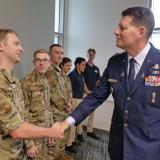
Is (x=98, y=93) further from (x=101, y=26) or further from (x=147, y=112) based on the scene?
(x=101, y=26)

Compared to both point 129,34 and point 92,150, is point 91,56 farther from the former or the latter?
point 129,34

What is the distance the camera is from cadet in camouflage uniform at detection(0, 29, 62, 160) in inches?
62.9

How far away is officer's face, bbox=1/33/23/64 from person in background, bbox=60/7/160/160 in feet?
2.40

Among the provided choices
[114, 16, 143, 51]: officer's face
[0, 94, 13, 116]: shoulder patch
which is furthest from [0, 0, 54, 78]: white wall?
[114, 16, 143, 51]: officer's face

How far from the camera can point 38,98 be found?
122 inches

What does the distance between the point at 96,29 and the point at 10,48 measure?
4.09m

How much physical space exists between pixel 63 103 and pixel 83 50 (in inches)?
101

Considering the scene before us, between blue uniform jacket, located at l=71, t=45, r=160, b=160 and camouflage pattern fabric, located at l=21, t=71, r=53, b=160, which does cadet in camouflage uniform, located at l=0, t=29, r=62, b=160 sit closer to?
blue uniform jacket, located at l=71, t=45, r=160, b=160

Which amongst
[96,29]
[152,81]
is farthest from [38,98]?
[96,29]

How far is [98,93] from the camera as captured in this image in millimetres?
1921

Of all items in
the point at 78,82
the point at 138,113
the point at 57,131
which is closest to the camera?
the point at 138,113

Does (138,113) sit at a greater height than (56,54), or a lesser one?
lesser

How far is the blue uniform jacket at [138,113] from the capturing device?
61.2 inches


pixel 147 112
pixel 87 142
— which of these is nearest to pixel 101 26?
pixel 87 142
